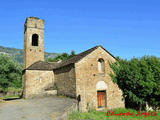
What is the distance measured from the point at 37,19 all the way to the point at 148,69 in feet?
68.1

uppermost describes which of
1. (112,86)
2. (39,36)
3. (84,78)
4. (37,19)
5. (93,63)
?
(37,19)

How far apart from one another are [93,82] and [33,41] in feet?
53.6

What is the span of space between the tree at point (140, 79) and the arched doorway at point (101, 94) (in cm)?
165

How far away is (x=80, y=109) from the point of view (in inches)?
551

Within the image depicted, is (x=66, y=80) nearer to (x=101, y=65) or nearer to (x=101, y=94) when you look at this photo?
(x=101, y=94)

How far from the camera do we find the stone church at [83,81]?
14773mm

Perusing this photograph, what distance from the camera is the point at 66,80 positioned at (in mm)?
16672

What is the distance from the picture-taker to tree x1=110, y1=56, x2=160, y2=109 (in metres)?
14.9

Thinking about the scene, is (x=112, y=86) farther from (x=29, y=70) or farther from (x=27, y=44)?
(x=27, y=44)

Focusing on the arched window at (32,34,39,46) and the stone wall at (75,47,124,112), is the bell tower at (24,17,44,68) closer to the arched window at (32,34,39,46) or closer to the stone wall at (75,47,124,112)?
the arched window at (32,34,39,46)

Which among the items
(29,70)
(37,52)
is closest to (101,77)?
(29,70)

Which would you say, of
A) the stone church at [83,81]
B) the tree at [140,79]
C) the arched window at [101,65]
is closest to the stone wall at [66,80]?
the stone church at [83,81]

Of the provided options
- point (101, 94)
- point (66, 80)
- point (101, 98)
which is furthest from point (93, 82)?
point (66, 80)

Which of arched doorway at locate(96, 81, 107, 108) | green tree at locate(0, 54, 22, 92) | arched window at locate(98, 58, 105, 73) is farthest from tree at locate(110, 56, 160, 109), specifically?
green tree at locate(0, 54, 22, 92)
